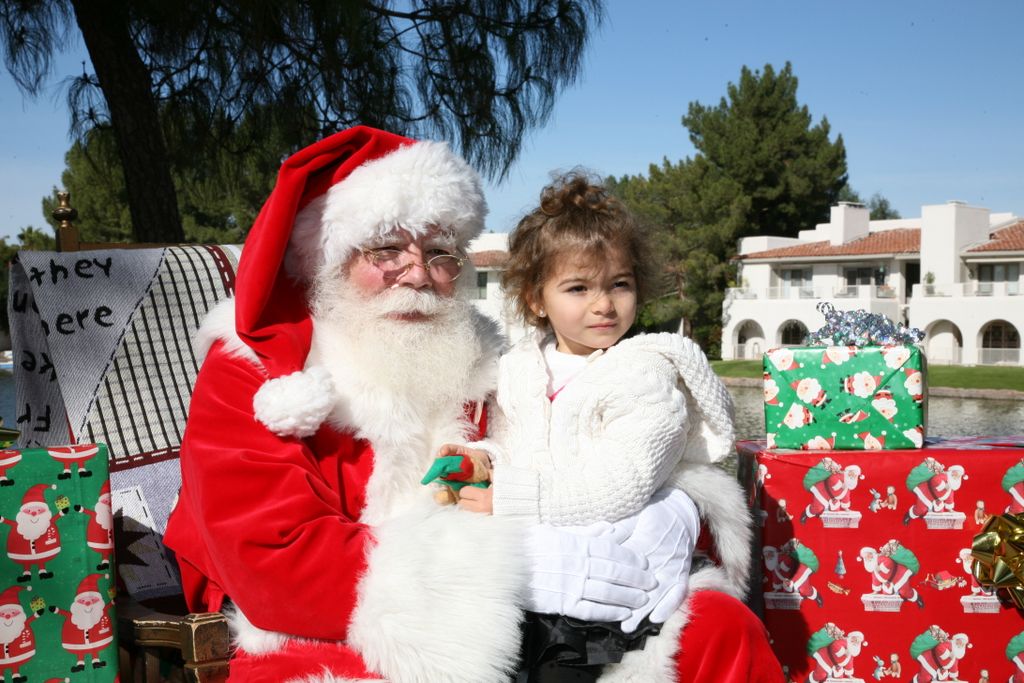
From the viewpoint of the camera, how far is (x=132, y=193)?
461 centimetres

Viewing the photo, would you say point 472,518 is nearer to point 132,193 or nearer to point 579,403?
point 579,403

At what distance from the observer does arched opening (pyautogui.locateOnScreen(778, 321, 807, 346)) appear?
32.6 metres

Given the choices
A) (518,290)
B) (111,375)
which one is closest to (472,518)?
(518,290)

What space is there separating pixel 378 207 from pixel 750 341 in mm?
32728

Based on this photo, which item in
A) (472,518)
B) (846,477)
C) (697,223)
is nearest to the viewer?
(472,518)

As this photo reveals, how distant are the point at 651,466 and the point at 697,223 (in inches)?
1250

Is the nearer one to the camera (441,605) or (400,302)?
(441,605)

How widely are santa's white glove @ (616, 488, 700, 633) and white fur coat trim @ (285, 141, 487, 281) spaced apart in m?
0.89

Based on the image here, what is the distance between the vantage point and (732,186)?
107 ft

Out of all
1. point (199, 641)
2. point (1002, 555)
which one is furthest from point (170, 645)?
point (1002, 555)

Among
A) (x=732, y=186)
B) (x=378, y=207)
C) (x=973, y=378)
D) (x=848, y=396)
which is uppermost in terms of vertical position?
(x=732, y=186)

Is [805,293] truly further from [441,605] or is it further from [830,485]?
[441,605]

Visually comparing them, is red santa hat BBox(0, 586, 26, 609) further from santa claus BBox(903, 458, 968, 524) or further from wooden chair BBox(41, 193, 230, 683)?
santa claus BBox(903, 458, 968, 524)

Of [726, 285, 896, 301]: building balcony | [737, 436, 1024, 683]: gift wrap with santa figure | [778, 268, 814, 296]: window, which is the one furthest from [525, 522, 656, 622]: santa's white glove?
[778, 268, 814, 296]: window
